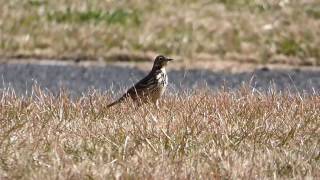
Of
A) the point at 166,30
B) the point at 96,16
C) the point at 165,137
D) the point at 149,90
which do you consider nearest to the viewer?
the point at 165,137

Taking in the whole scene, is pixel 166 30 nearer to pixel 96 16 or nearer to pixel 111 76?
pixel 96 16

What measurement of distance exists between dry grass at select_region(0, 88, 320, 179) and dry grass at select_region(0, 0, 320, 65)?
863 cm

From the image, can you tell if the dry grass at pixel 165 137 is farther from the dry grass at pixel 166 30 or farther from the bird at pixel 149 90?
the dry grass at pixel 166 30

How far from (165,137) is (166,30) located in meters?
11.2

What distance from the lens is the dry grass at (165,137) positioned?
6422mm

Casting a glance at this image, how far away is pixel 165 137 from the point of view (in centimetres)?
727

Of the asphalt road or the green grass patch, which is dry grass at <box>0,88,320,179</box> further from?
the green grass patch

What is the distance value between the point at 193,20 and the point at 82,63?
6.94ft

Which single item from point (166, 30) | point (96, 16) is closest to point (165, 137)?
point (166, 30)

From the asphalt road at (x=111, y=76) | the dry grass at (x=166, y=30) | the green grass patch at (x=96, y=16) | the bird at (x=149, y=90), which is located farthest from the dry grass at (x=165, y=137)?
the green grass patch at (x=96, y=16)

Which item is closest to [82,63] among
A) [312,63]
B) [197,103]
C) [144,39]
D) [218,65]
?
[144,39]

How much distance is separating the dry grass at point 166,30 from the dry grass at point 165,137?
28.3 ft

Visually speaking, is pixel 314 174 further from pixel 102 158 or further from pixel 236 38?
pixel 236 38

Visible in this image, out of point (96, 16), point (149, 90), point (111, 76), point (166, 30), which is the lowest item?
point (111, 76)
